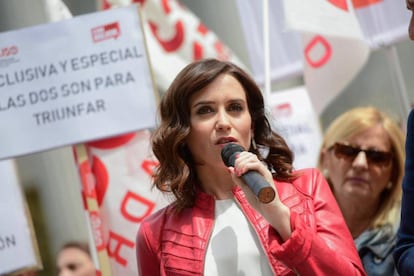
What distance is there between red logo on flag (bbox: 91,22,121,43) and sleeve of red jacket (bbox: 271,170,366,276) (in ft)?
7.24

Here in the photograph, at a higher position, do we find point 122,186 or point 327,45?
point 327,45

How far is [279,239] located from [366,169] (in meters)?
1.80

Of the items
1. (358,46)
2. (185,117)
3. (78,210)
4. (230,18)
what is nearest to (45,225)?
(78,210)

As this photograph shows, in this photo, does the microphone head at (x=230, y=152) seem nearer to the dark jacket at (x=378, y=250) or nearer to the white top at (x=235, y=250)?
the white top at (x=235, y=250)

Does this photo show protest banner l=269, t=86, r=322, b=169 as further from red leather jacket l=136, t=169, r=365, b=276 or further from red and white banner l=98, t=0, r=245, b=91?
red leather jacket l=136, t=169, r=365, b=276

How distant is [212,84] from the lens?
147 inches

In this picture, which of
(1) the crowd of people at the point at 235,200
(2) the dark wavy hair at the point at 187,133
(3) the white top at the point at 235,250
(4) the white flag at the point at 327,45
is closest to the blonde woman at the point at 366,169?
(4) the white flag at the point at 327,45

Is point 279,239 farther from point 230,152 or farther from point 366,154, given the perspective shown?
point 366,154

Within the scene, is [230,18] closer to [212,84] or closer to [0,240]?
[0,240]

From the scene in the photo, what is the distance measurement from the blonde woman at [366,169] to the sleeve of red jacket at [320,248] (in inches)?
53.8

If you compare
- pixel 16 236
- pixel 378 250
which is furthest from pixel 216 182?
pixel 16 236

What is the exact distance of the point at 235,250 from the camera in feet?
11.5

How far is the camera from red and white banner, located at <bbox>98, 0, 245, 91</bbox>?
25.1 feet

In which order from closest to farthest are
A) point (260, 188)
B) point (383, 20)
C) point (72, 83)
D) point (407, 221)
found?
point (260, 188), point (407, 221), point (72, 83), point (383, 20)
